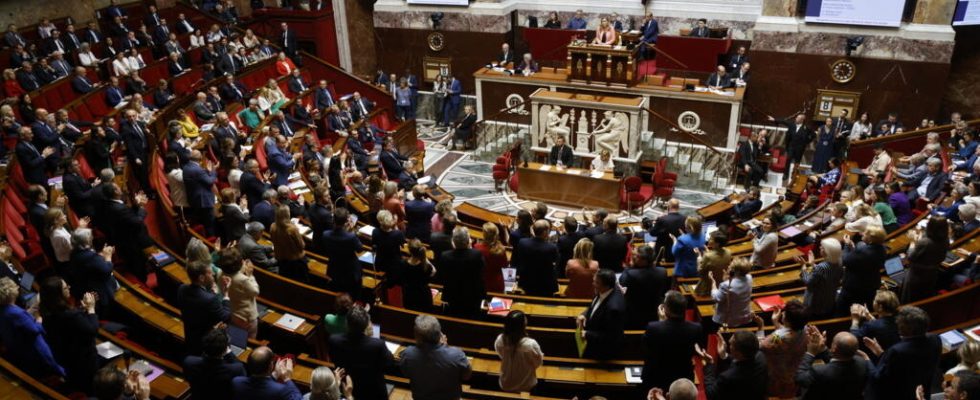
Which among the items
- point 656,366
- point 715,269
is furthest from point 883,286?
point 656,366

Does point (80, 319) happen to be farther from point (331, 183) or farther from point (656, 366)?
point (331, 183)

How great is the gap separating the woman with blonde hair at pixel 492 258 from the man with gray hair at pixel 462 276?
30cm

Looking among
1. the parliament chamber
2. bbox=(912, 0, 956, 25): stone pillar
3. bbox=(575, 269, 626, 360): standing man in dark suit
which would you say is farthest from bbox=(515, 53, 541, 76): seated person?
bbox=(575, 269, 626, 360): standing man in dark suit

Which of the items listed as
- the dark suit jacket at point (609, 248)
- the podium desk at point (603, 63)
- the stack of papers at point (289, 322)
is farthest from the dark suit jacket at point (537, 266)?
the podium desk at point (603, 63)

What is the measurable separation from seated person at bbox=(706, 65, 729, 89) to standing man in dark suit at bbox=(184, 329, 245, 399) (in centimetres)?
1210

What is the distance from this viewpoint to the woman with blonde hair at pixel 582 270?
5914mm

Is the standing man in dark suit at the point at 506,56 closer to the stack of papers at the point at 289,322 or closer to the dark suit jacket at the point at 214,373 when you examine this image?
the stack of papers at the point at 289,322

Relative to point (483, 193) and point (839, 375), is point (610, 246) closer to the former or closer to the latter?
point (839, 375)

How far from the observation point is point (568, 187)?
1209 centimetres

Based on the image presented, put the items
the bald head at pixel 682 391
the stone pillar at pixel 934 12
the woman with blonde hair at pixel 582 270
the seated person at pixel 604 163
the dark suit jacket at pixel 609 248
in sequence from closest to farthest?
the bald head at pixel 682 391 → the woman with blonde hair at pixel 582 270 → the dark suit jacket at pixel 609 248 → the seated person at pixel 604 163 → the stone pillar at pixel 934 12

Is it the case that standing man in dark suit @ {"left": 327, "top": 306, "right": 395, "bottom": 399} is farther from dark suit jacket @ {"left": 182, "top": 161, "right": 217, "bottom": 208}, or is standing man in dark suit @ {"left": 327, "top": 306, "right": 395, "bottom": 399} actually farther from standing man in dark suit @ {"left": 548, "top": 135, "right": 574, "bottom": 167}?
standing man in dark suit @ {"left": 548, "top": 135, "right": 574, "bottom": 167}

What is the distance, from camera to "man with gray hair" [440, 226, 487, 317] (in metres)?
5.61

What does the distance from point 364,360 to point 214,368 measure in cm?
93

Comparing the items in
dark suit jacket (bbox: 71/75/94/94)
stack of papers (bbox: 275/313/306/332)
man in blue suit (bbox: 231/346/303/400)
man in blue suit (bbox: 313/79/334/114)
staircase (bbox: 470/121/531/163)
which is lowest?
staircase (bbox: 470/121/531/163)
